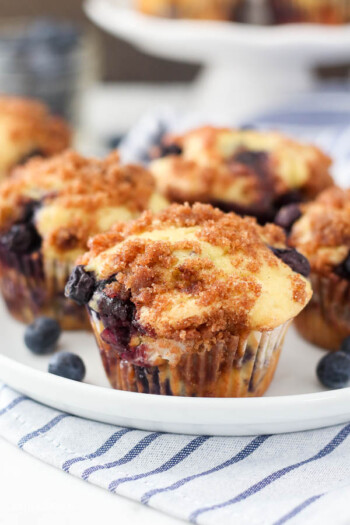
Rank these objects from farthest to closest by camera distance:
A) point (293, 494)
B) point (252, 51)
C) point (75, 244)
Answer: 1. point (252, 51)
2. point (75, 244)
3. point (293, 494)

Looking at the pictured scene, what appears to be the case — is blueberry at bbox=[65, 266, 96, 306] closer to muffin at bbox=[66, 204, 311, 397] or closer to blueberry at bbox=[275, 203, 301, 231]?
muffin at bbox=[66, 204, 311, 397]

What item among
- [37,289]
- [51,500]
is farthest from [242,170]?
[51,500]

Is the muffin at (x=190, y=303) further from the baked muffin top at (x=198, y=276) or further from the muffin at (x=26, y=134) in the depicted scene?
the muffin at (x=26, y=134)

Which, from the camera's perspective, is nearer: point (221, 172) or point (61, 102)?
point (221, 172)

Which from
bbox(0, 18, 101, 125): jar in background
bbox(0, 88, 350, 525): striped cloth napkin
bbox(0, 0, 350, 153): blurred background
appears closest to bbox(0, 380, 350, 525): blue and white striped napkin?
bbox(0, 88, 350, 525): striped cloth napkin

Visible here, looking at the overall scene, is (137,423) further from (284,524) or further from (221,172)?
(221,172)

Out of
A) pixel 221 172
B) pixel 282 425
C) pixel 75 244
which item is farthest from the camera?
pixel 221 172

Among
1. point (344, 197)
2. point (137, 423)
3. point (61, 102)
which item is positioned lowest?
point (61, 102)

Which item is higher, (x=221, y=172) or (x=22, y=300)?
(x=221, y=172)

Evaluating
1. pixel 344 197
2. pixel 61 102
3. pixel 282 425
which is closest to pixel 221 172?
pixel 344 197
